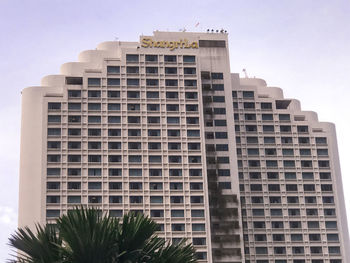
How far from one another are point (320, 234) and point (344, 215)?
738cm

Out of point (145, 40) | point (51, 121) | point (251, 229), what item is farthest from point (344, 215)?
point (51, 121)

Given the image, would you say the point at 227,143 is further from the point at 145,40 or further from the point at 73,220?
the point at 73,220

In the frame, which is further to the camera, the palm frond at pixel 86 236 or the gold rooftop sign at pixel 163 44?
the gold rooftop sign at pixel 163 44

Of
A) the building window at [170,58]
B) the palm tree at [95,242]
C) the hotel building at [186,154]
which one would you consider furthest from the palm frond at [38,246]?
the building window at [170,58]

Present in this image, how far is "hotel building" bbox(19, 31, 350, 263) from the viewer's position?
131 m

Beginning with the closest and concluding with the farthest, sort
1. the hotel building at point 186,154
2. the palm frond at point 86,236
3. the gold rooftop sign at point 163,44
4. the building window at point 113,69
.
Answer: the palm frond at point 86,236
the hotel building at point 186,154
the building window at point 113,69
the gold rooftop sign at point 163,44

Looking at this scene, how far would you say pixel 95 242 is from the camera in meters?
32.4

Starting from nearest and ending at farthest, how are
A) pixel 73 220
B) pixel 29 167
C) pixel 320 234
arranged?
pixel 73 220 → pixel 29 167 → pixel 320 234

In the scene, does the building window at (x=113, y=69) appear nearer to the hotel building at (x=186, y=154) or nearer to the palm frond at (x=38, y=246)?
the hotel building at (x=186, y=154)

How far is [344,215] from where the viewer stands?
143250mm

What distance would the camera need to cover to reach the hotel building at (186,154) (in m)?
131

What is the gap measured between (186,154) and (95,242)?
10167 centimetres

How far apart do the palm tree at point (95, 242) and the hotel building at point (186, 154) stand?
3744 inches

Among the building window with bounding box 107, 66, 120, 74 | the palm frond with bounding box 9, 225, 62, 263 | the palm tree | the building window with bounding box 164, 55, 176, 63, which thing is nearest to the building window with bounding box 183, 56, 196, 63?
the building window with bounding box 164, 55, 176, 63
